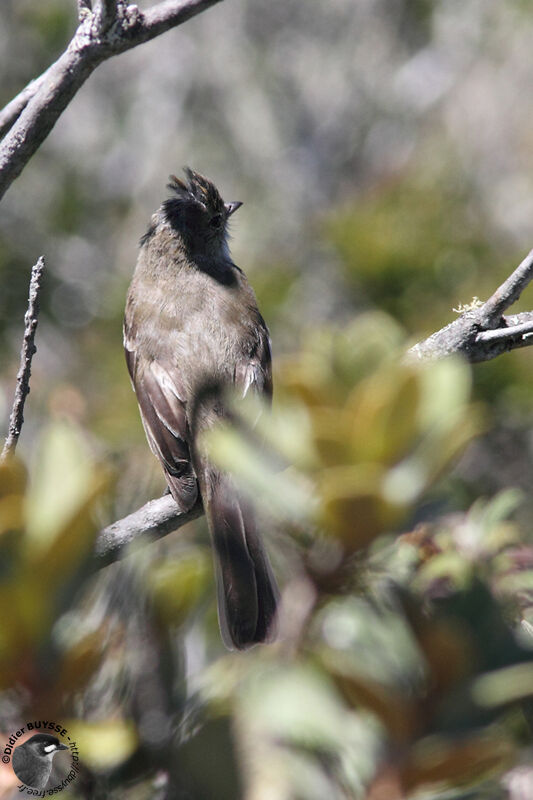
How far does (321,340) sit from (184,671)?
344 mm

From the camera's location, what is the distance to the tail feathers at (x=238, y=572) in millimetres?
1365

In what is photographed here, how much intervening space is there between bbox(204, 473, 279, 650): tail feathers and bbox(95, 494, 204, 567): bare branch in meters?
0.07

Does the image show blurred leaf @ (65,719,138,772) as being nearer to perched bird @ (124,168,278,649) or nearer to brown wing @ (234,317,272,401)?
perched bird @ (124,168,278,649)

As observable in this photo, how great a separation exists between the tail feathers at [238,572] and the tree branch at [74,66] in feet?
2.62

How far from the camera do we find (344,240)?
5051 mm

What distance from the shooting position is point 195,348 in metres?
3.25

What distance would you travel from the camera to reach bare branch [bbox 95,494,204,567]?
3.27ft

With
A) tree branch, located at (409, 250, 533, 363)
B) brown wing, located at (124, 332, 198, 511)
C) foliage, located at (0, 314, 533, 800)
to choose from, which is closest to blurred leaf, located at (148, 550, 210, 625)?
foliage, located at (0, 314, 533, 800)

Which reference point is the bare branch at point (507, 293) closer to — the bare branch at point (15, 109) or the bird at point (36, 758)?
the bare branch at point (15, 109)

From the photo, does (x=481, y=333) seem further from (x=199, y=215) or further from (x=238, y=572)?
(x=199, y=215)

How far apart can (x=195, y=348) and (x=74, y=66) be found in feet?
5.55

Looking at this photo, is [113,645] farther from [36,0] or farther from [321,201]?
[36,0]

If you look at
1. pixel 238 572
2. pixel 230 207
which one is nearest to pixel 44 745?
pixel 238 572

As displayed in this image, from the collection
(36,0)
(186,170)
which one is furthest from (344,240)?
(36,0)
